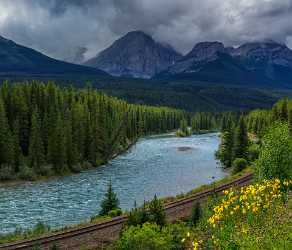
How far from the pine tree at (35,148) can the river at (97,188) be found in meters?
4.87

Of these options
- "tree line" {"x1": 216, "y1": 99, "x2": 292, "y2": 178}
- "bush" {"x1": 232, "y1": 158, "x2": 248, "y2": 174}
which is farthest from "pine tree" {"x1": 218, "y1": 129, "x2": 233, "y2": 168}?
"bush" {"x1": 232, "y1": 158, "x2": 248, "y2": 174}

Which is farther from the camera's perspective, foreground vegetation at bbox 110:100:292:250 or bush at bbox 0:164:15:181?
bush at bbox 0:164:15:181

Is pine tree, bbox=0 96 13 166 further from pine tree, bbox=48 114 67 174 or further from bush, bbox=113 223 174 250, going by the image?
bush, bbox=113 223 174 250

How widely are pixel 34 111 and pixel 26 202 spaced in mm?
29890

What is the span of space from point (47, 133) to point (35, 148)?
6.33 m

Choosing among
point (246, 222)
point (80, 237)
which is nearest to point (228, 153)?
point (80, 237)

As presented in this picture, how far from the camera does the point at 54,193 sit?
199 ft

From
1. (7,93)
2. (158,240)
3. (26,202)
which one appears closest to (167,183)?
(26,202)

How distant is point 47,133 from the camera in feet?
273

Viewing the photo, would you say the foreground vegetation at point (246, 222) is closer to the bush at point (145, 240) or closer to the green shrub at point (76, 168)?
the bush at point (145, 240)

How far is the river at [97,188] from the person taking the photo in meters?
47.4

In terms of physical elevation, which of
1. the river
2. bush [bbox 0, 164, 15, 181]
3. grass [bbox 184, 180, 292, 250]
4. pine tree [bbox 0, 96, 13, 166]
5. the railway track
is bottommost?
the river

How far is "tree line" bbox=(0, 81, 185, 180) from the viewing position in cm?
7438

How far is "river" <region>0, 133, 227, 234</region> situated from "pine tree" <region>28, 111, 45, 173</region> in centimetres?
487
